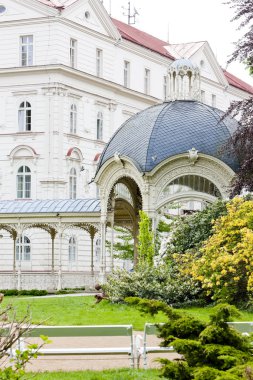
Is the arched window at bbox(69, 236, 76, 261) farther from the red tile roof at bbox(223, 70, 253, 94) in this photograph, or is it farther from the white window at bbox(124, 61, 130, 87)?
the red tile roof at bbox(223, 70, 253, 94)

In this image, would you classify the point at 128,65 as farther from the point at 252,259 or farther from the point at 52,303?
the point at 252,259

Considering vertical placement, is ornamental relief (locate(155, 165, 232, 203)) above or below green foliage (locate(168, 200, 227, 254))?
→ above

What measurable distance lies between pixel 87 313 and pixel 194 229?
17.9ft

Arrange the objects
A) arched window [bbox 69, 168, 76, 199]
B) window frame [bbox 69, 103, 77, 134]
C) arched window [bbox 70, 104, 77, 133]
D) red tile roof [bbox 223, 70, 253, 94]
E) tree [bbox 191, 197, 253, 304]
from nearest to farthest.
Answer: tree [bbox 191, 197, 253, 304] → arched window [bbox 69, 168, 76, 199] → window frame [bbox 69, 103, 77, 134] → arched window [bbox 70, 104, 77, 133] → red tile roof [bbox 223, 70, 253, 94]

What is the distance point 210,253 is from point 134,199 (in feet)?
39.5

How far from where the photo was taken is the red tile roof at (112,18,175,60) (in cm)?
6419

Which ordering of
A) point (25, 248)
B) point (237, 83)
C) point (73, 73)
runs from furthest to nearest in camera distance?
point (237, 83) → point (73, 73) → point (25, 248)

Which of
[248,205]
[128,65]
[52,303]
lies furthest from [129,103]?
[248,205]

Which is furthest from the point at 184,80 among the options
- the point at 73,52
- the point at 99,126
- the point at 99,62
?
the point at 99,62

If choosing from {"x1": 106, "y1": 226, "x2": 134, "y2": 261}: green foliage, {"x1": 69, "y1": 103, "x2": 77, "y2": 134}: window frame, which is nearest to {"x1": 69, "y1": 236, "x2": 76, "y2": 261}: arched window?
{"x1": 106, "y1": 226, "x2": 134, "y2": 261}: green foliage

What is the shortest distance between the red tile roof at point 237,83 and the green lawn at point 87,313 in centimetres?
4824

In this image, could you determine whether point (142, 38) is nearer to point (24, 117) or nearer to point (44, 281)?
point (24, 117)

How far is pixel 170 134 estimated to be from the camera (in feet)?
106

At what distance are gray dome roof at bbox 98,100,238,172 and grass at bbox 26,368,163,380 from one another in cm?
1699
